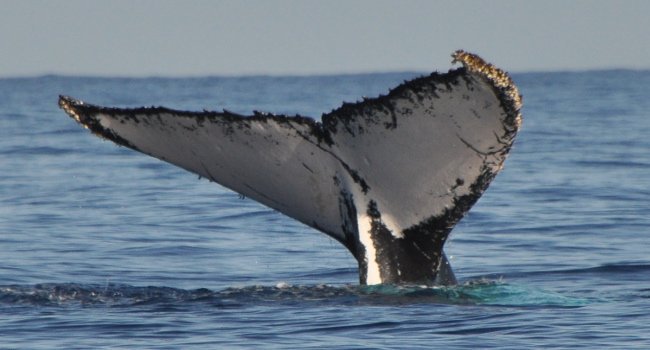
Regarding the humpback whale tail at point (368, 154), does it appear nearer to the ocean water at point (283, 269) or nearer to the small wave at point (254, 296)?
the ocean water at point (283, 269)

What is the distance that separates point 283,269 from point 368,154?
4.13m

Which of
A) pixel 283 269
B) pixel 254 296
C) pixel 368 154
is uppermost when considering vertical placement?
pixel 368 154

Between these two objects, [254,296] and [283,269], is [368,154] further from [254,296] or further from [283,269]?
[283,269]

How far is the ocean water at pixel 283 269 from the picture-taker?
702 centimetres

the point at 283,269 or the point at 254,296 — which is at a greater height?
the point at 283,269

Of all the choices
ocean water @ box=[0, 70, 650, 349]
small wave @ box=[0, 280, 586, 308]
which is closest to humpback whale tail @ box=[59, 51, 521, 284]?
ocean water @ box=[0, 70, 650, 349]

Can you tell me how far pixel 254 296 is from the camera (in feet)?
26.3

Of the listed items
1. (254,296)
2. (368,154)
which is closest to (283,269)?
(254,296)

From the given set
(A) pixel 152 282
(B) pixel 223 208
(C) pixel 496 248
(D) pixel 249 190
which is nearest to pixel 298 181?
(D) pixel 249 190

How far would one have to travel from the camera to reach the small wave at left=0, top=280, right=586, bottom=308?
25.3 ft

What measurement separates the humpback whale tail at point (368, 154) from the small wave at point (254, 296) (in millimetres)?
762

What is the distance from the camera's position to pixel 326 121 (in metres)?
6.23

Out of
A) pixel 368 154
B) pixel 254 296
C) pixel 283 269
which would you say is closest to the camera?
pixel 368 154

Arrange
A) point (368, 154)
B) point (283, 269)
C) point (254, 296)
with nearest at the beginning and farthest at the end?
point (368, 154) → point (254, 296) → point (283, 269)
